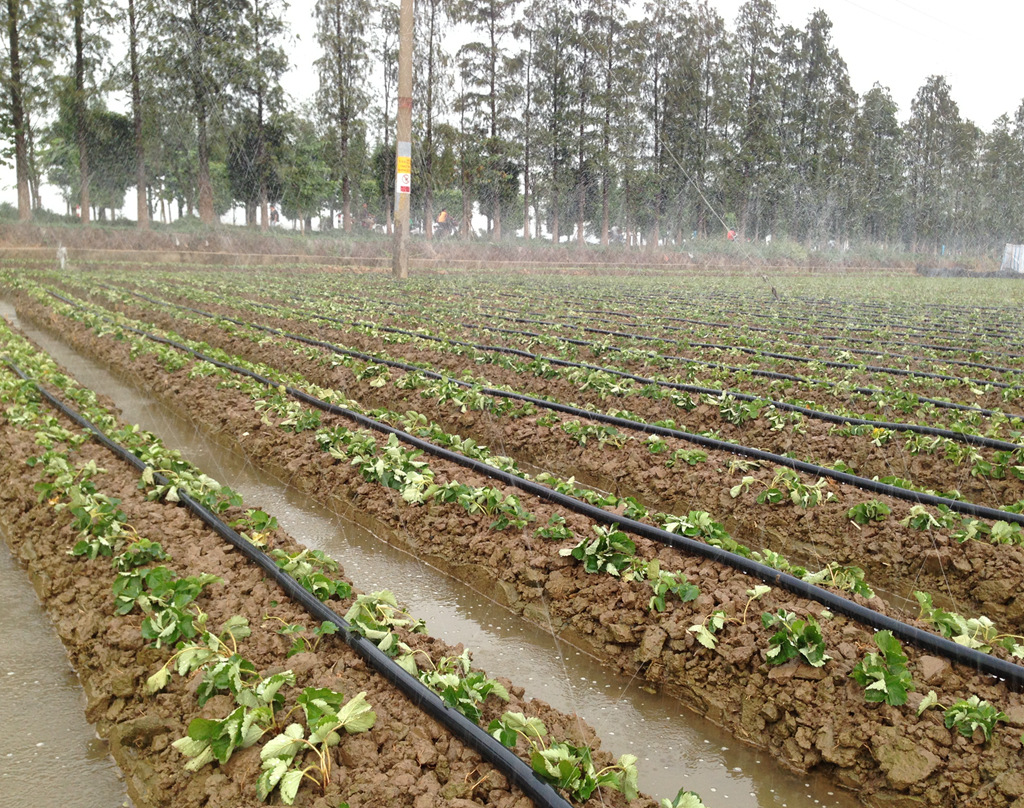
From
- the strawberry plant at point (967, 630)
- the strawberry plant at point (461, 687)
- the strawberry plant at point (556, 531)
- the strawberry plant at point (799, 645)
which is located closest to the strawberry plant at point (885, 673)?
the strawberry plant at point (799, 645)

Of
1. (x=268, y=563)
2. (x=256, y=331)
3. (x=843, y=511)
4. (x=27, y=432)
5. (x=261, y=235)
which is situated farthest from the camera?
(x=261, y=235)

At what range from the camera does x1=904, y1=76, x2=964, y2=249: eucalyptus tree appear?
74.1 m

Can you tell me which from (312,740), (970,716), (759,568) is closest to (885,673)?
(970,716)

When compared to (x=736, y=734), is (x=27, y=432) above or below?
above

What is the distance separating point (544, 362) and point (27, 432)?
5.59 metres

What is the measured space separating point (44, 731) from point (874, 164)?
72.1 meters

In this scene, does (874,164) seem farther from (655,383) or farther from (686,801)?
(686,801)

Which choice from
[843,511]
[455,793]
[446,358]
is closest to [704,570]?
[843,511]

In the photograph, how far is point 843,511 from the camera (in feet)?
18.3

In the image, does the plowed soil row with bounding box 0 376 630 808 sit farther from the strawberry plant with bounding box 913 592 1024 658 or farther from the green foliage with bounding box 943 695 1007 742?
the strawberry plant with bounding box 913 592 1024 658

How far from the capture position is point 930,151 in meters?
74.4

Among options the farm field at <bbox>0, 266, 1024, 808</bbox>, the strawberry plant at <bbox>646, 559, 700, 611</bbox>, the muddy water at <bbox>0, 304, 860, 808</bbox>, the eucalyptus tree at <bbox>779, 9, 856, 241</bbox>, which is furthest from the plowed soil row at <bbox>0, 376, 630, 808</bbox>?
the eucalyptus tree at <bbox>779, 9, 856, 241</bbox>

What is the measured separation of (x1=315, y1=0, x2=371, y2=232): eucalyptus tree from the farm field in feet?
108

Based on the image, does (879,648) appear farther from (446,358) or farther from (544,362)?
(446,358)
